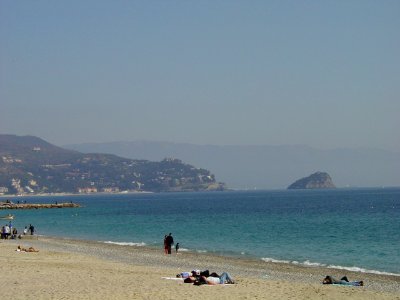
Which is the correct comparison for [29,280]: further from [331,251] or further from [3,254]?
[331,251]

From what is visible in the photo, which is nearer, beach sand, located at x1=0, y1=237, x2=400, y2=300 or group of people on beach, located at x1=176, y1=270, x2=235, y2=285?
beach sand, located at x1=0, y1=237, x2=400, y2=300

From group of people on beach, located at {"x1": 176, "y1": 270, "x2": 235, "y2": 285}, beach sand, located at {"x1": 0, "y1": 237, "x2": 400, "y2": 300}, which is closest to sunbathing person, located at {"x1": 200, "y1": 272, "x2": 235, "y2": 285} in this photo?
group of people on beach, located at {"x1": 176, "y1": 270, "x2": 235, "y2": 285}

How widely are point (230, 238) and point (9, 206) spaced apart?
109 metres

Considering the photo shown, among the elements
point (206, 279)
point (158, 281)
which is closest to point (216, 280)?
point (206, 279)

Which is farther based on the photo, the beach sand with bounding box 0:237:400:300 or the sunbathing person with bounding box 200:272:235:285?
the sunbathing person with bounding box 200:272:235:285

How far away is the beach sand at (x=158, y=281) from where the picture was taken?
72.2ft

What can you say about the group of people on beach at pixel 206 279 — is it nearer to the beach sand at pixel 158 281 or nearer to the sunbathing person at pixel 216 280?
the sunbathing person at pixel 216 280

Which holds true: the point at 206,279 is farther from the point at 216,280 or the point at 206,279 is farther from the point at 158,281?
the point at 158,281

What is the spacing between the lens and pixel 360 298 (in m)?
22.3

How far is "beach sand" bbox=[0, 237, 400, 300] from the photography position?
22000mm

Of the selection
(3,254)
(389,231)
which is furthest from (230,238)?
(3,254)

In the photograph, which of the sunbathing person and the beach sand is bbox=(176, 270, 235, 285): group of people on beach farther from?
the beach sand

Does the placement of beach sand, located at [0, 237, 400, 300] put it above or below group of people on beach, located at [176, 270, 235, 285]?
below

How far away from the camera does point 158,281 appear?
25391mm
